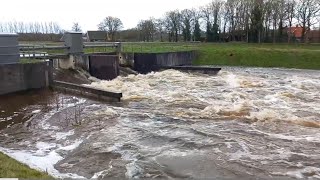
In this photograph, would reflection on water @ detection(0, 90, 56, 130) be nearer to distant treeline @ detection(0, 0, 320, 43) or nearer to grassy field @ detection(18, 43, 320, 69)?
grassy field @ detection(18, 43, 320, 69)

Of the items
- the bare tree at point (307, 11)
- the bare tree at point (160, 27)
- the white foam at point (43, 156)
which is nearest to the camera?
the white foam at point (43, 156)

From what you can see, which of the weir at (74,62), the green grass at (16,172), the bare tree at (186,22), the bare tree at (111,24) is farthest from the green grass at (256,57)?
the bare tree at (111,24)

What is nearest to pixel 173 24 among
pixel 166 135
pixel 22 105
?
pixel 22 105

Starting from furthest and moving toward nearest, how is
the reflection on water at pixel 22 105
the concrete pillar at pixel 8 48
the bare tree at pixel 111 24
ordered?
the bare tree at pixel 111 24
the concrete pillar at pixel 8 48
the reflection on water at pixel 22 105

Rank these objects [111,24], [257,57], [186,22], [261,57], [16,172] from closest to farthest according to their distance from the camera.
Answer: [16,172]
[261,57]
[257,57]
[186,22]
[111,24]

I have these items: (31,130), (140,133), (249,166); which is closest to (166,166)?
(249,166)

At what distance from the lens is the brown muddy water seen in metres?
7.52

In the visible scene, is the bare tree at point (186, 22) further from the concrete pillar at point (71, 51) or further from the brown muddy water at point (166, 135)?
the brown muddy water at point (166, 135)

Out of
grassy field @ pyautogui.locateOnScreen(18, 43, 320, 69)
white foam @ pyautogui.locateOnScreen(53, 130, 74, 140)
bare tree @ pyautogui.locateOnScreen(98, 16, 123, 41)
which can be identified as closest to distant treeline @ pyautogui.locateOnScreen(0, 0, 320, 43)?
bare tree @ pyautogui.locateOnScreen(98, 16, 123, 41)

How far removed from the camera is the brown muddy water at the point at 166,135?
752 cm

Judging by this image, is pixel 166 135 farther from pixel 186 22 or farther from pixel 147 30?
pixel 147 30

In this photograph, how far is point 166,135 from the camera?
32.8 ft

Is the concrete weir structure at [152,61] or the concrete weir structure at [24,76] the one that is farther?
the concrete weir structure at [152,61]

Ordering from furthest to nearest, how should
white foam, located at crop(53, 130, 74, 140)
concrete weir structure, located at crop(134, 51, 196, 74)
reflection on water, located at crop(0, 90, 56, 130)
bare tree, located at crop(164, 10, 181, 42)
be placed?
bare tree, located at crop(164, 10, 181, 42) < concrete weir structure, located at crop(134, 51, 196, 74) < reflection on water, located at crop(0, 90, 56, 130) < white foam, located at crop(53, 130, 74, 140)
